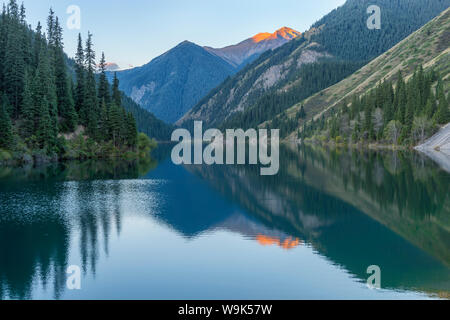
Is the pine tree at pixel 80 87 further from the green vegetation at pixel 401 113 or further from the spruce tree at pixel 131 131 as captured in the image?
the green vegetation at pixel 401 113

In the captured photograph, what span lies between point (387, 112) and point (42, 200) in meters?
124

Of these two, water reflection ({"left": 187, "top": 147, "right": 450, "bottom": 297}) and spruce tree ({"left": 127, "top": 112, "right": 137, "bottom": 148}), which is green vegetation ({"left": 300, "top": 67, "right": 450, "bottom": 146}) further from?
spruce tree ({"left": 127, "top": 112, "right": 137, "bottom": 148})

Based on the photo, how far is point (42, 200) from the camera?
46.4 metres

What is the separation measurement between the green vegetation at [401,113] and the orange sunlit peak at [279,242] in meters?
104

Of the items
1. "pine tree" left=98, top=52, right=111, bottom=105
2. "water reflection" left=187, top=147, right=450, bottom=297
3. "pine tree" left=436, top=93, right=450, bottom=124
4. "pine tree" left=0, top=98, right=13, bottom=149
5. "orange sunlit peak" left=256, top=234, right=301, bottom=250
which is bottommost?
"orange sunlit peak" left=256, top=234, right=301, bottom=250

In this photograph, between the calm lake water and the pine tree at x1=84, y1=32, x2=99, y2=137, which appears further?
the pine tree at x1=84, y1=32, x2=99, y2=137

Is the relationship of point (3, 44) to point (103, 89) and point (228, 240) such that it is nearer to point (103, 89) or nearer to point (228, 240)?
point (103, 89)

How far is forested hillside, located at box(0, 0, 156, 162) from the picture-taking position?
321 ft

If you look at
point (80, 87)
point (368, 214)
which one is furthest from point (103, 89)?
point (368, 214)

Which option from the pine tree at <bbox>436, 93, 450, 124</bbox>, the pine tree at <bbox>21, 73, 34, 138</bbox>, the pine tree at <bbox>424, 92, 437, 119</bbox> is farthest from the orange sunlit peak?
the pine tree at <bbox>436, 93, 450, 124</bbox>

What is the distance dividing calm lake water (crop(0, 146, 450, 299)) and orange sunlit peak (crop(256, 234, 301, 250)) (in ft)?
0.26

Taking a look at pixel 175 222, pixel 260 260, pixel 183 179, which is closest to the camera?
pixel 260 260
